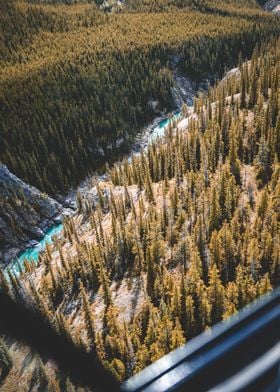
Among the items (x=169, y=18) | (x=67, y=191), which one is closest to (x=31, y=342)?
(x=67, y=191)

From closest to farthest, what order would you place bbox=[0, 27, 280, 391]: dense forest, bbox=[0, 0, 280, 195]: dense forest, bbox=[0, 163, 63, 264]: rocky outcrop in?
bbox=[0, 27, 280, 391]: dense forest < bbox=[0, 163, 63, 264]: rocky outcrop < bbox=[0, 0, 280, 195]: dense forest

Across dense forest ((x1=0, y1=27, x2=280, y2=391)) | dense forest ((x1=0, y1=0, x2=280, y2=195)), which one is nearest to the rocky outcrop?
dense forest ((x1=0, y1=0, x2=280, y2=195))

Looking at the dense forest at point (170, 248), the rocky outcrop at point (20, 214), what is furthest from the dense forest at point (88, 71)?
the dense forest at point (170, 248)

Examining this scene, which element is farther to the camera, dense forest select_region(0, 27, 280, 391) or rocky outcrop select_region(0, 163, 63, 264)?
rocky outcrop select_region(0, 163, 63, 264)

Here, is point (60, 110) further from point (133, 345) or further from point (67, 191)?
point (133, 345)

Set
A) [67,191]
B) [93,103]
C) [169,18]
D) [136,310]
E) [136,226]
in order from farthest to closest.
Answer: [169,18] < [93,103] < [67,191] < [136,226] < [136,310]

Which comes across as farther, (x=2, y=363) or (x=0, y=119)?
(x=0, y=119)

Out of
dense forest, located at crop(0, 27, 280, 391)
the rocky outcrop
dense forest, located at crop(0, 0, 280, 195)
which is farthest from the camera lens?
dense forest, located at crop(0, 0, 280, 195)

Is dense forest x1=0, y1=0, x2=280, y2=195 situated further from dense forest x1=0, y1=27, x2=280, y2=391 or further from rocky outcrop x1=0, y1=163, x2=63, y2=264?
dense forest x1=0, y1=27, x2=280, y2=391
